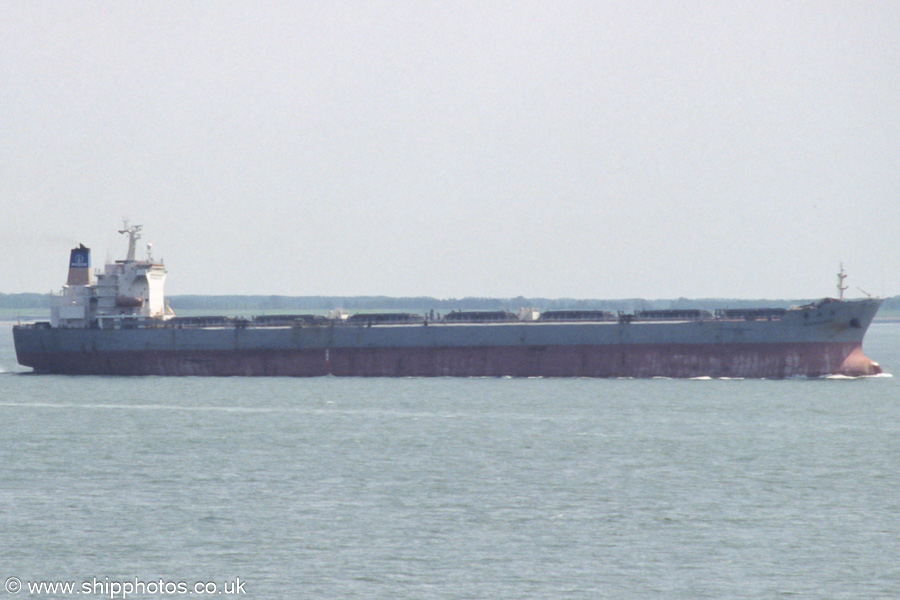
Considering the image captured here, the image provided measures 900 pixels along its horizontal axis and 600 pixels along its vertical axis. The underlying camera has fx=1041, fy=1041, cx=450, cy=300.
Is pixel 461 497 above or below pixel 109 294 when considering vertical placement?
below

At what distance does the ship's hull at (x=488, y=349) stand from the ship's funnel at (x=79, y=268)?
3.59 metres

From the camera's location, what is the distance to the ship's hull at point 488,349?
54094mm

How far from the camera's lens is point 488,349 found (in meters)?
57.4

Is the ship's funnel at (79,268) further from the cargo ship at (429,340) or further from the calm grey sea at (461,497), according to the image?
the calm grey sea at (461,497)

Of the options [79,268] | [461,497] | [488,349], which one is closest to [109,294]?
[79,268]

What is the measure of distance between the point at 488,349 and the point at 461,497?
28629 mm

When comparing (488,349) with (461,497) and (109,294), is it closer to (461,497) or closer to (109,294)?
(109,294)

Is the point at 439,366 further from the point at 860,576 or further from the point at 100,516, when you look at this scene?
the point at 860,576

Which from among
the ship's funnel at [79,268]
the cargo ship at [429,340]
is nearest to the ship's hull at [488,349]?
the cargo ship at [429,340]

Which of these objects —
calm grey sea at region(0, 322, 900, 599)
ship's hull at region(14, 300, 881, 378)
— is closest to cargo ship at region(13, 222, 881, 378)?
ship's hull at region(14, 300, 881, 378)

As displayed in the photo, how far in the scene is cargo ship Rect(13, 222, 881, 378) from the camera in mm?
54312

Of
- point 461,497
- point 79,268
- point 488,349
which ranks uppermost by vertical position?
point 79,268

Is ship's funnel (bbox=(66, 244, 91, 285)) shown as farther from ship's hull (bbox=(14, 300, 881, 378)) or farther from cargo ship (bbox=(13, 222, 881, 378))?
ship's hull (bbox=(14, 300, 881, 378))

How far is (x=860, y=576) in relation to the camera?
22109mm
